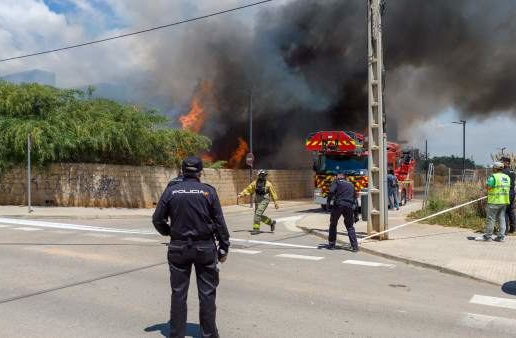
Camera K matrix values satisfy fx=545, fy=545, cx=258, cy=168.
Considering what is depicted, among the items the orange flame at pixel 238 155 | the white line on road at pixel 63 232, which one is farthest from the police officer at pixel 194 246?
the orange flame at pixel 238 155

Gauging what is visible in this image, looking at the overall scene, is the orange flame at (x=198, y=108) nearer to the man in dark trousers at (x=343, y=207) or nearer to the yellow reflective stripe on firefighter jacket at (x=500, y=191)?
the man in dark trousers at (x=343, y=207)

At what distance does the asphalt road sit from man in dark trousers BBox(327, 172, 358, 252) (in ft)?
1.02

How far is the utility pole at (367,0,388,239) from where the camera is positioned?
10609 millimetres

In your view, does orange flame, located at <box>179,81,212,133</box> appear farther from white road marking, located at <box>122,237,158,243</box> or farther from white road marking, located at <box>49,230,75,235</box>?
white road marking, located at <box>122,237,158,243</box>

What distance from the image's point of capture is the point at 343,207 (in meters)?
9.67

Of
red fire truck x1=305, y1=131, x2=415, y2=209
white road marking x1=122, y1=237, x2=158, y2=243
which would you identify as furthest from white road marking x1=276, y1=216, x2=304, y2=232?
white road marking x1=122, y1=237, x2=158, y2=243

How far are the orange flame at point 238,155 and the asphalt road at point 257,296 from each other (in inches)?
845

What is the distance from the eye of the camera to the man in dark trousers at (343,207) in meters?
9.62

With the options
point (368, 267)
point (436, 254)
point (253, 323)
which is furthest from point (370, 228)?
point (253, 323)

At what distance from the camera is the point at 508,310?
18.4 feet

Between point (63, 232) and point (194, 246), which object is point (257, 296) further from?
point (63, 232)

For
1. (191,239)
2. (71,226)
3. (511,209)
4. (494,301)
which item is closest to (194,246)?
(191,239)

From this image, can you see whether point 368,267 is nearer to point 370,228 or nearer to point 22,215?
point 370,228

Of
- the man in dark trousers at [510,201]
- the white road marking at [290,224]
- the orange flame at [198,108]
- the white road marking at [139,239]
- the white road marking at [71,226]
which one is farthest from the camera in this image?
the orange flame at [198,108]
